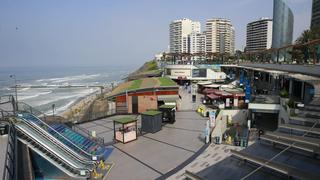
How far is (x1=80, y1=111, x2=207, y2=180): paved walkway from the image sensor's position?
42.7ft

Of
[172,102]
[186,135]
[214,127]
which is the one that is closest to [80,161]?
[186,135]

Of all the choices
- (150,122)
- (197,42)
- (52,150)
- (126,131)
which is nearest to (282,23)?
(197,42)

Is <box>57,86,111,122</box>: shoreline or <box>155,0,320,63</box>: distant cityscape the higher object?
<box>155,0,320,63</box>: distant cityscape

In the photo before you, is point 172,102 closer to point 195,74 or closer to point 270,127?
point 270,127

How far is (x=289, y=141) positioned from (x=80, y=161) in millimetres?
11022

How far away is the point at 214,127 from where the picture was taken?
61.9ft

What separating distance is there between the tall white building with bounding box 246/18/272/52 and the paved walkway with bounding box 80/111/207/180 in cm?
12891

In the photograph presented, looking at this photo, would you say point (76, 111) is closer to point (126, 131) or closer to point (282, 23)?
point (126, 131)

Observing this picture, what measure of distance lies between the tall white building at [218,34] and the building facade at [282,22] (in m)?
36.2

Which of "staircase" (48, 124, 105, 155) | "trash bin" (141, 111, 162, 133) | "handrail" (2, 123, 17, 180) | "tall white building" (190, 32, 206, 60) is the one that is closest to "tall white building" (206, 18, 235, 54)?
"tall white building" (190, 32, 206, 60)

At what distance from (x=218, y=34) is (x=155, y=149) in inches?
6047

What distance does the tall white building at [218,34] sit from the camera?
157m

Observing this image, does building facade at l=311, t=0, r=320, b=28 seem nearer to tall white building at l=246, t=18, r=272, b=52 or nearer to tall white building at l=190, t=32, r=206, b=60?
tall white building at l=246, t=18, r=272, b=52

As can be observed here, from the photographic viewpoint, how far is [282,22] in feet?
408
